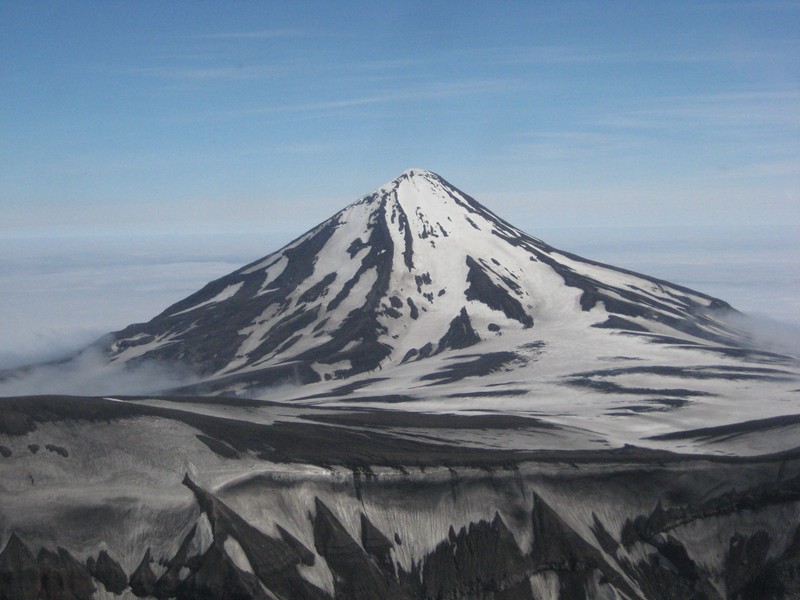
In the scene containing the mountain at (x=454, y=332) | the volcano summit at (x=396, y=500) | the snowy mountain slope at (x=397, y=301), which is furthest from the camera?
the snowy mountain slope at (x=397, y=301)

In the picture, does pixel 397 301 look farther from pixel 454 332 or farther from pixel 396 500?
pixel 396 500

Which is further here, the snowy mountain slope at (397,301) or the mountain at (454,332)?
the snowy mountain slope at (397,301)

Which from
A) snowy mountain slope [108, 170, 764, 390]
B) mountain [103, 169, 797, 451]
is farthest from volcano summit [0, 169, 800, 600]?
snowy mountain slope [108, 170, 764, 390]

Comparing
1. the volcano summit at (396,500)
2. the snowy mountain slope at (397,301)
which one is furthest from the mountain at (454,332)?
the volcano summit at (396,500)

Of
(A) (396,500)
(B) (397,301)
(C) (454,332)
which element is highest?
(B) (397,301)

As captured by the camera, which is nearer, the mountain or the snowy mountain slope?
the mountain

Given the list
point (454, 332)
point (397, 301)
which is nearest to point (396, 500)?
point (454, 332)

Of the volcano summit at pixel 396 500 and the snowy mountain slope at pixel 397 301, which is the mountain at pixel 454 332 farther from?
the volcano summit at pixel 396 500

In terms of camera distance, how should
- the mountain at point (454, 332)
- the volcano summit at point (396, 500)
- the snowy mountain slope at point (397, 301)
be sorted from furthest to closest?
the snowy mountain slope at point (397, 301)
the mountain at point (454, 332)
the volcano summit at point (396, 500)

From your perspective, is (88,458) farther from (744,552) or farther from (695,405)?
(695,405)

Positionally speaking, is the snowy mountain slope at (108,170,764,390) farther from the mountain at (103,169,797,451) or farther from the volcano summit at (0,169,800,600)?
the volcano summit at (0,169,800,600)

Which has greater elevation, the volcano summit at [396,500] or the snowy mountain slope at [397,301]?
the snowy mountain slope at [397,301]
